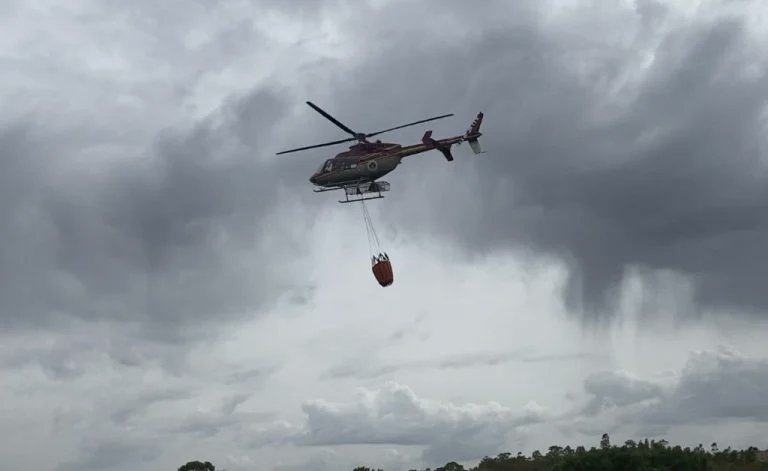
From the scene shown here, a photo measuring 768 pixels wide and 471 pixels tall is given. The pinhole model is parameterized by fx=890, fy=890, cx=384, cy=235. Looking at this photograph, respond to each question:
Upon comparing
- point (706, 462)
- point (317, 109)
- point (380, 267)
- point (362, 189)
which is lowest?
point (706, 462)

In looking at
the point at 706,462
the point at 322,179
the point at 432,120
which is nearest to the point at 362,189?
the point at 322,179

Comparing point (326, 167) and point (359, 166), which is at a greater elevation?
point (326, 167)

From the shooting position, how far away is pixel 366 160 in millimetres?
101250

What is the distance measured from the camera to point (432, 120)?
96625 mm

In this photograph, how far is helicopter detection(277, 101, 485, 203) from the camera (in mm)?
101125

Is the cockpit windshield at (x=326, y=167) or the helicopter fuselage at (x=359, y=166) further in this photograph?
the cockpit windshield at (x=326, y=167)

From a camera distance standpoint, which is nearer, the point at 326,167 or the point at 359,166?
the point at 359,166

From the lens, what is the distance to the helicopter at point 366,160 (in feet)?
332

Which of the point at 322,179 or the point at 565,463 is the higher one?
the point at 322,179

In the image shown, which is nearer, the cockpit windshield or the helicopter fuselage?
the helicopter fuselage

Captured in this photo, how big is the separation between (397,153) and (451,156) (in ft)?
24.0

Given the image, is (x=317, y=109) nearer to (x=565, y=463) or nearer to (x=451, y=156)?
(x=451, y=156)

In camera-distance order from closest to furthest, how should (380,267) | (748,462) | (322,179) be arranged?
(380,267), (322,179), (748,462)

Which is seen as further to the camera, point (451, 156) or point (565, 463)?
point (565, 463)
